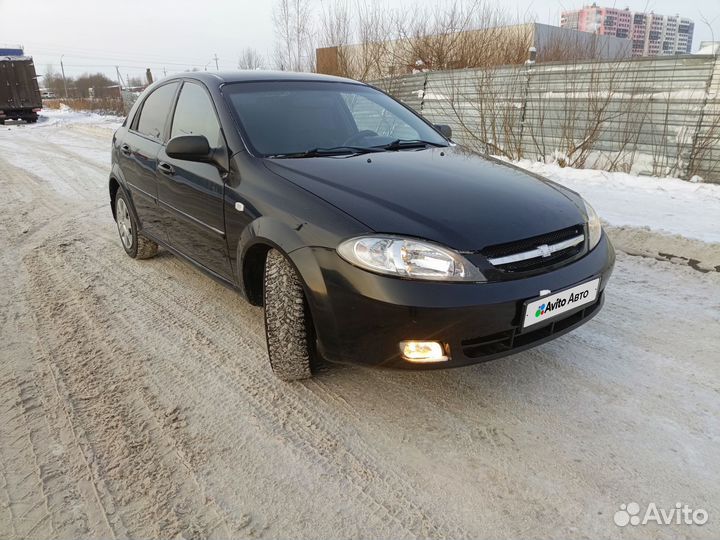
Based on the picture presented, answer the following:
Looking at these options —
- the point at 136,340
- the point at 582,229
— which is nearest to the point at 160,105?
the point at 136,340

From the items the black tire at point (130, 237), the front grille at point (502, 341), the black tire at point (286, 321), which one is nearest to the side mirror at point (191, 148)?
the black tire at point (286, 321)

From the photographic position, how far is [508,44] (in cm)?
1242

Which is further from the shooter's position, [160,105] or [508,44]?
[508,44]

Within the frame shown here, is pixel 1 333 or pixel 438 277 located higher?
pixel 438 277

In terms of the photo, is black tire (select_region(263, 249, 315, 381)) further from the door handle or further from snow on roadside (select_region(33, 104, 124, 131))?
snow on roadside (select_region(33, 104, 124, 131))

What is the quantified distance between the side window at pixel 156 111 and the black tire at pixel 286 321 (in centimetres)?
194

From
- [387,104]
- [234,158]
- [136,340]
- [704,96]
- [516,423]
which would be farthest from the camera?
[704,96]

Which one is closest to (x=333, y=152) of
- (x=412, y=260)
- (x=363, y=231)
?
(x=363, y=231)

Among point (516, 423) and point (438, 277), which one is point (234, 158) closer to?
point (438, 277)

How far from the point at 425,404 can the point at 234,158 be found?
5.45 ft

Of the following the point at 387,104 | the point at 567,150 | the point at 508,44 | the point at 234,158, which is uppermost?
the point at 508,44

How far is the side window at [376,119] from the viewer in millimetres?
3444

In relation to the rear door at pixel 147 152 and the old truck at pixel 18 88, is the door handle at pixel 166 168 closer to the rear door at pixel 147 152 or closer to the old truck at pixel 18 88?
the rear door at pixel 147 152

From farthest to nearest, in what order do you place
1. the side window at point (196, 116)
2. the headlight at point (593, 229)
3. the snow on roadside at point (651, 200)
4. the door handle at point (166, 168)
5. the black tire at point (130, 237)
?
the snow on roadside at point (651, 200)
the black tire at point (130, 237)
the door handle at point (166, 168)
the side window at point (196, 116)
the headlight at point (593, 229)
